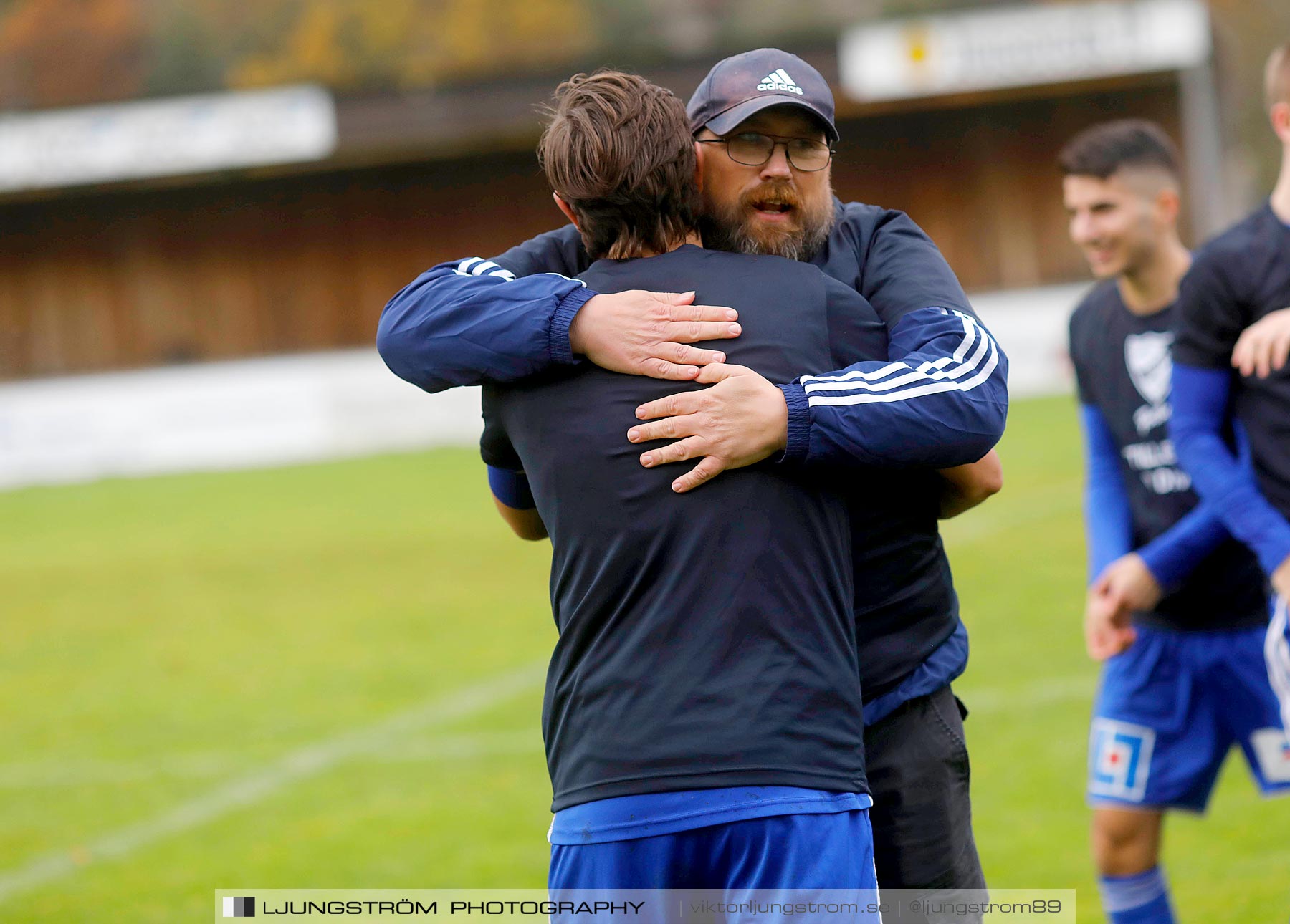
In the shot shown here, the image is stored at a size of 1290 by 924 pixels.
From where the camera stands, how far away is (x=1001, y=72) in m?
24.5

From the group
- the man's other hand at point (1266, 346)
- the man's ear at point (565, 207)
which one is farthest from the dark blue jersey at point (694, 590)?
the man's other hand at point (1266, 346)

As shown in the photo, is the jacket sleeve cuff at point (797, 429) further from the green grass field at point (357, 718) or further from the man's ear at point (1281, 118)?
the green grass field at point (357, 718)

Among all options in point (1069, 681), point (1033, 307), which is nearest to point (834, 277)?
point (1069, 681)

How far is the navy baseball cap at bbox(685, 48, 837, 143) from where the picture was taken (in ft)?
8.63

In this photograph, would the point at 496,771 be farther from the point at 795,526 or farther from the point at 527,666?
the point at 795,526

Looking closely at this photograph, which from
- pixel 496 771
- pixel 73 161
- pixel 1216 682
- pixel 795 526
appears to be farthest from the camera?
pixel 73 161

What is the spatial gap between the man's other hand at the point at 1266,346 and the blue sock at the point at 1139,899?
1.51 meters

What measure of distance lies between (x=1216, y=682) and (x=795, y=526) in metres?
2.41

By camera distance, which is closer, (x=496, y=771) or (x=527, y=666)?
(x=496, y=771)

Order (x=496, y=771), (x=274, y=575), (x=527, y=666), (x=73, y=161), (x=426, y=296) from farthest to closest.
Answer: (x=73, y=161) → (x=274, y=575) → (x=527, y=666) → (x=496, y=771) → (x=426, y=296)

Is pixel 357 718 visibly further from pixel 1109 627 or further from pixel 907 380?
pixel 907 380

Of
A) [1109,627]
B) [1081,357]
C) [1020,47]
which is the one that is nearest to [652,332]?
[1109,627]

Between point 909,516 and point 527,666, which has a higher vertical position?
point 909,516

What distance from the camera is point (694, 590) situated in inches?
92.7
